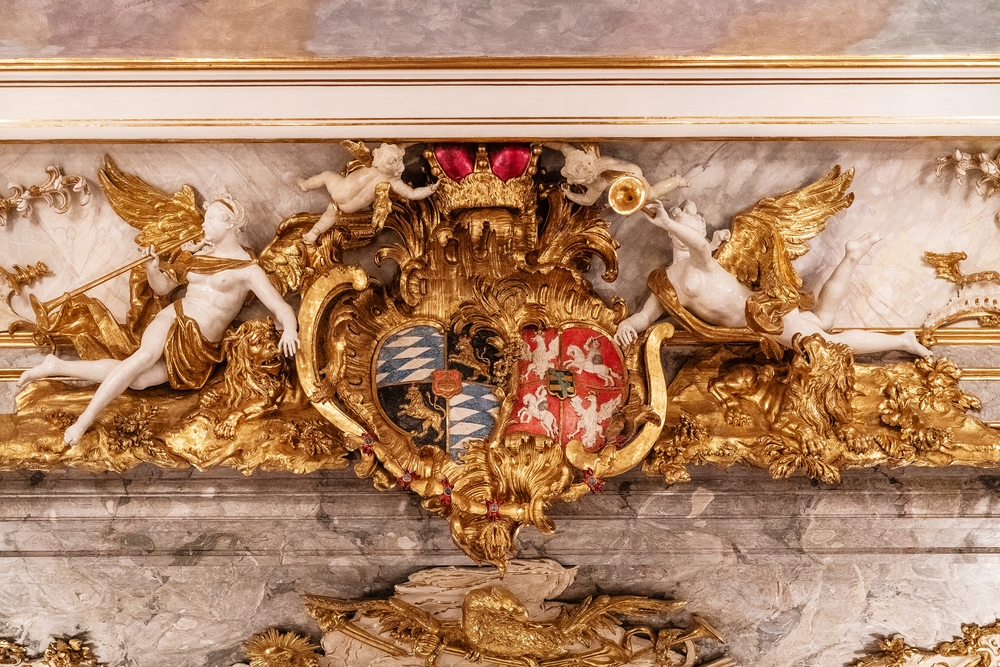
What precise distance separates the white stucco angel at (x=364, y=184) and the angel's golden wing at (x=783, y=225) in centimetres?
139

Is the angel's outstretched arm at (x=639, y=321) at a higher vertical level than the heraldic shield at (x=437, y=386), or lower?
higher

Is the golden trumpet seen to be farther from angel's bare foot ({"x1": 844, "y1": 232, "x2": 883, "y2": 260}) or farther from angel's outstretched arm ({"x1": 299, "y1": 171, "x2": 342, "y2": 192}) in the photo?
angel's outstretched arm ({"x1": 299, "y1": 171, "x2": 342, "y2": 192})

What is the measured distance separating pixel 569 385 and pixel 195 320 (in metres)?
1.65

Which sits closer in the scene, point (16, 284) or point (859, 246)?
point (859, 246)

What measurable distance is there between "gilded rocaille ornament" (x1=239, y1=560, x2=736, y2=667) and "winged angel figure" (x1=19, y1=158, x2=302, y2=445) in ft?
4.14

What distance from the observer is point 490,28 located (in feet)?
10.6

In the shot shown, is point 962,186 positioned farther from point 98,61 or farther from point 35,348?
point 35,348

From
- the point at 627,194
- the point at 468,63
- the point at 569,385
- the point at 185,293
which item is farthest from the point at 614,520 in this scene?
the point at 185,293

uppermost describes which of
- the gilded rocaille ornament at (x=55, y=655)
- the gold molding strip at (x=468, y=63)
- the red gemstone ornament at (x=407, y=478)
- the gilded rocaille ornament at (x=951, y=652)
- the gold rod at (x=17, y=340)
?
the gold molding strip at (x=468, y=63)

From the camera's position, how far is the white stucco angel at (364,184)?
10.8 feet

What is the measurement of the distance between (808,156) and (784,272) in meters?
0.54

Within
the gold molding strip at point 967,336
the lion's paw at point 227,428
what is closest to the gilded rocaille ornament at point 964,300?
the gold molding strip at point 967,336

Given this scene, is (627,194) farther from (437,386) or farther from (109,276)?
(109,276)

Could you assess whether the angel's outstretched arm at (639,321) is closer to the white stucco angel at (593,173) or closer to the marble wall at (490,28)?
the white stucco angel at (593,173)
